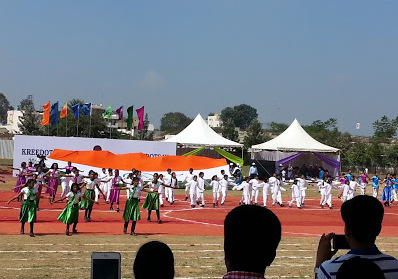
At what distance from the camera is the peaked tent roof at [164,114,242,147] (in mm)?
52719

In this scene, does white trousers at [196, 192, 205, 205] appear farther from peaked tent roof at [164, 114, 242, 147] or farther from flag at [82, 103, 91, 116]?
flag at [82, 103, 91, 116]

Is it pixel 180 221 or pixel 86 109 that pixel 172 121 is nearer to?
pixel 86 109

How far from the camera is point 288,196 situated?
42.9 meters

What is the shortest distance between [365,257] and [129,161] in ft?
128

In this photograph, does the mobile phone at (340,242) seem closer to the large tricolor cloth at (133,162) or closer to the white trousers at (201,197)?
the white trousers at (201,197)

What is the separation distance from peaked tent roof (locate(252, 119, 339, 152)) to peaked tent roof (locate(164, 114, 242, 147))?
4141 mm

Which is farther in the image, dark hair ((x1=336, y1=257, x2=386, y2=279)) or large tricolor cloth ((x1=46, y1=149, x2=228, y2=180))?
large tricolor cloth ((x1=46, y1=149, x2=228, y2=180))

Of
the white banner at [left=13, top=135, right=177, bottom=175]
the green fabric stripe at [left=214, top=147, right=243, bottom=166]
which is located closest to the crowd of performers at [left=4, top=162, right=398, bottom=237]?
the white banner at [left=13, top=135, right=177, bottom=175]

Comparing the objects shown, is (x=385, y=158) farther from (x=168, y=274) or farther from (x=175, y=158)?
(x=168, y=274)

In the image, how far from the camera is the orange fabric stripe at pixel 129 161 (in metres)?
42.1

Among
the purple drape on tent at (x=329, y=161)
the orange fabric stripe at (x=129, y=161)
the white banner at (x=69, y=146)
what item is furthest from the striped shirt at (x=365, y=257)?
the purple drape on tent at (x=329, y=161)

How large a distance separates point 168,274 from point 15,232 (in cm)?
1731

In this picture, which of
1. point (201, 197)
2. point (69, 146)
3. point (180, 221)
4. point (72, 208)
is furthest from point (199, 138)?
point (72, 208)

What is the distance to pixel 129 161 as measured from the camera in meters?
43.1
